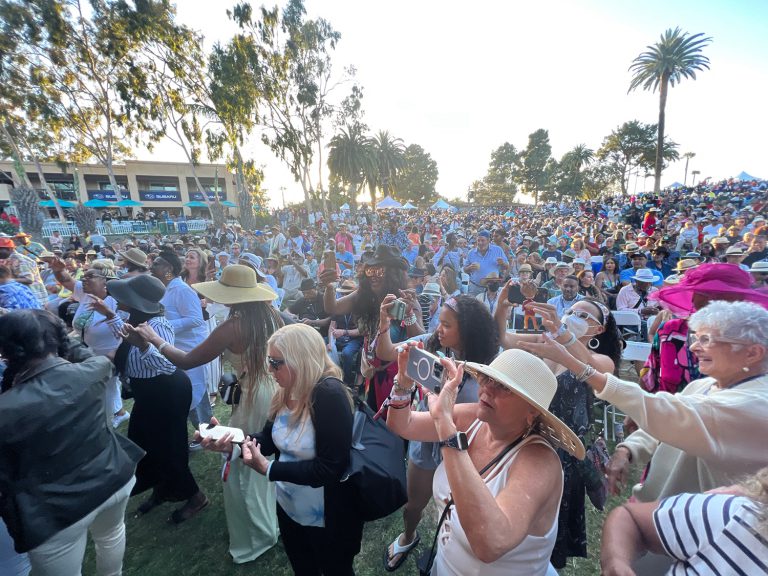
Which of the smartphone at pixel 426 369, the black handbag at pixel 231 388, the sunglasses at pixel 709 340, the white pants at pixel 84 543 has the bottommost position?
the white pants at pixel 84 543

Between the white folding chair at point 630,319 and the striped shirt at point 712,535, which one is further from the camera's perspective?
the white folding chair at point 630,319

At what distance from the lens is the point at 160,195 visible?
43.2m

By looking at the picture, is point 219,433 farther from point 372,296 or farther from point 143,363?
point 372,296

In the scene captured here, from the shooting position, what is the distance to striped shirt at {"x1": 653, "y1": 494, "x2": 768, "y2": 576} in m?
0.91

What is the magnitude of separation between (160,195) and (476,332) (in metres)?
51.1

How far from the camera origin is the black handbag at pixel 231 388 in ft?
8.18

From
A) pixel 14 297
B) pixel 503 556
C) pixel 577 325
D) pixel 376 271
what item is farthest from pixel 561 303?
pixel 14 297

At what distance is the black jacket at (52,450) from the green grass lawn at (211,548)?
117cm

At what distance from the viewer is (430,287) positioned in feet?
16.2

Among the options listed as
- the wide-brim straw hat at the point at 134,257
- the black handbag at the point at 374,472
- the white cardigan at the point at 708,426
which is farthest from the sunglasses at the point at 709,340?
the wide-brim straw hat at the point at 134,257

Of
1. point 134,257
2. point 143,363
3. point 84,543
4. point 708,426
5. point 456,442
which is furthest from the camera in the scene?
point 134,257

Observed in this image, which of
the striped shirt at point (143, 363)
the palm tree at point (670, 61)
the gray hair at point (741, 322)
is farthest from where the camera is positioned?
the palm tree at point (670, 61)

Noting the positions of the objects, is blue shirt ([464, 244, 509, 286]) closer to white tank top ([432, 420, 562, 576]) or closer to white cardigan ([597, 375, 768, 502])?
white cardigan ([597, 375, 768, 502])

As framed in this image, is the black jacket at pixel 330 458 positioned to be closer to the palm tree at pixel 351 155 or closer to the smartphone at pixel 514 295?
the smartphone at pixel 514 295
